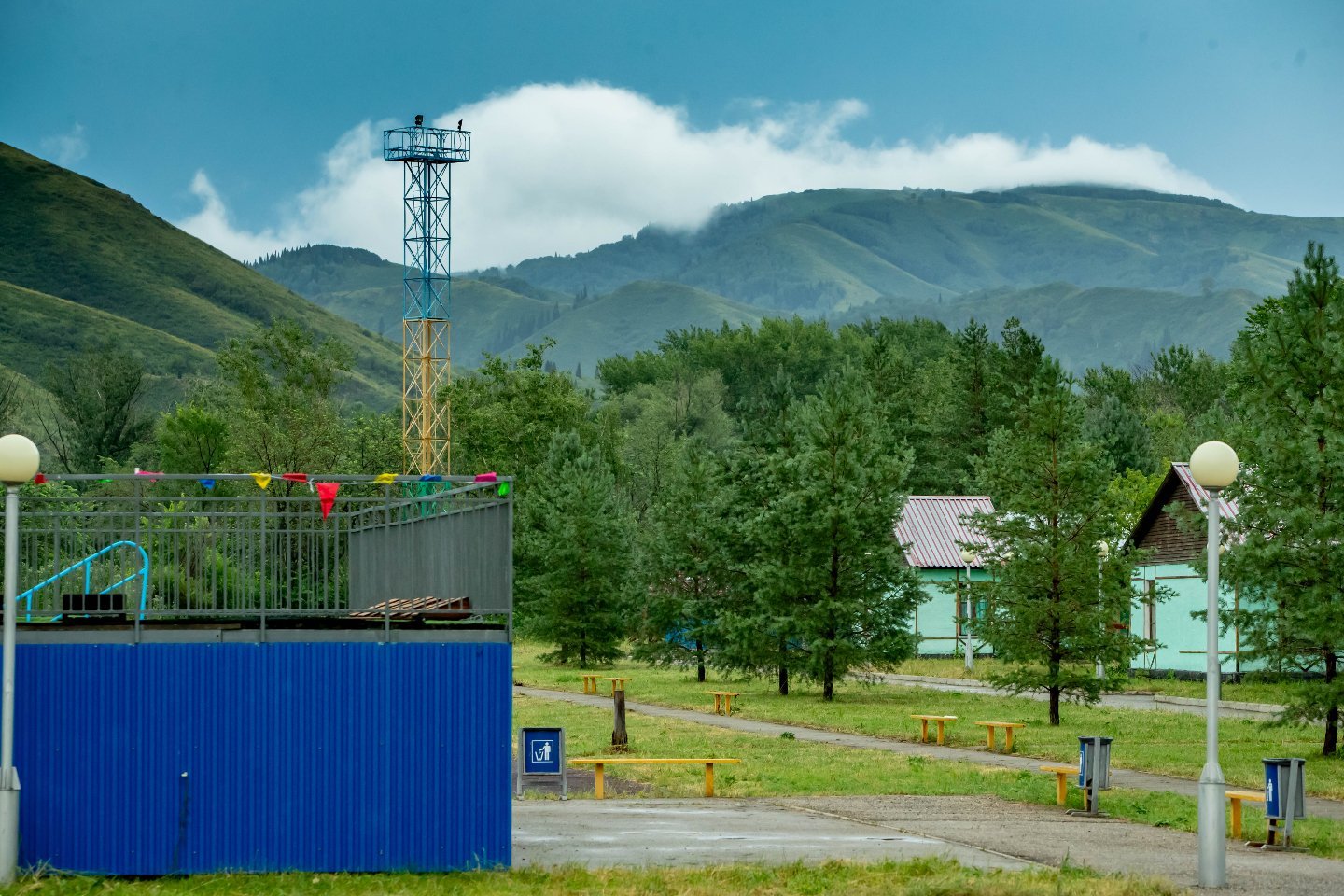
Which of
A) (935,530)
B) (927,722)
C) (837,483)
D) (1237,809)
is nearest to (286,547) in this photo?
(1237,809)

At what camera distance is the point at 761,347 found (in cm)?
11431

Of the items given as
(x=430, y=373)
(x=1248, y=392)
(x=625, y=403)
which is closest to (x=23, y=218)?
(x=625, y=403)

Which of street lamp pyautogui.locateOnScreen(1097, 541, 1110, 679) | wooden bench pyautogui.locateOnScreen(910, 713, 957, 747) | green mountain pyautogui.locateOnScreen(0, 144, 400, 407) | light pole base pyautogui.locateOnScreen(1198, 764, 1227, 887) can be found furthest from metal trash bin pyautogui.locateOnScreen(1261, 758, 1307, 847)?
green mountain pyautogui.locateOnScreen(0, 144, 400, 407)

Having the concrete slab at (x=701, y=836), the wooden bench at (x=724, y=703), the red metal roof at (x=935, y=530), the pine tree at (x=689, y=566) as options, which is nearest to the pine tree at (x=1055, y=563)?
the wooden bench at (x=724, y=703)

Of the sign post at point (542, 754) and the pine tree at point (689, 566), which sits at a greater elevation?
the pine tree at point (689, 566)

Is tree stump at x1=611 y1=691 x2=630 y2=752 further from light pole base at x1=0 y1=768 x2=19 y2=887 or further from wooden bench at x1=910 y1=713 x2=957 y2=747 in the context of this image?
light pole base at x1=0 y1=768 x2=19 y2=887

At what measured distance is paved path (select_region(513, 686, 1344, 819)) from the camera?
19.7 metres

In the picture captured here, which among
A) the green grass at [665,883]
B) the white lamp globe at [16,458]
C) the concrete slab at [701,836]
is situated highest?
the white lamp globe at [16,458]

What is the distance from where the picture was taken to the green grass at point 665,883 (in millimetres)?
12273

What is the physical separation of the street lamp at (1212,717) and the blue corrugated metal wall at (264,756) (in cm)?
585

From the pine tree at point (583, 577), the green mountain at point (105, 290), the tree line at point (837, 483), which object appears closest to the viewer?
the tree line at point (837, 483)

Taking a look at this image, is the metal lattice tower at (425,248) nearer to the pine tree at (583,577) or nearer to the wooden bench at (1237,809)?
the pine tree at (583,577)

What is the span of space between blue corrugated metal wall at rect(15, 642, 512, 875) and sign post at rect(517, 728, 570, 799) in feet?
17.6

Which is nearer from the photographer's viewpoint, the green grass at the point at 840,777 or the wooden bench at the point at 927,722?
the green grass at the point at 840,777
